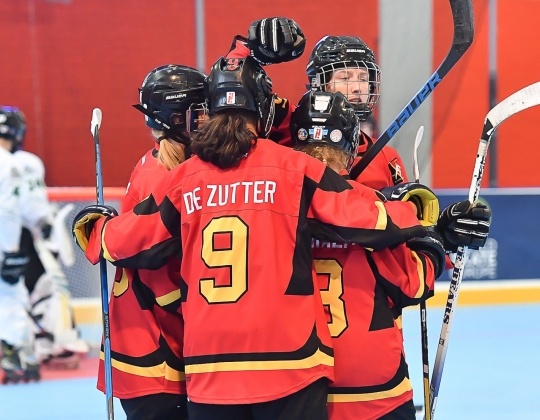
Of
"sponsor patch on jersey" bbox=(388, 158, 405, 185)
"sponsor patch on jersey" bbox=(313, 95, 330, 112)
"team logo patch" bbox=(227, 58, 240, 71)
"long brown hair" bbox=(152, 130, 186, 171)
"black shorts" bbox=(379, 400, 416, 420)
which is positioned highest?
"team logo patch" bbox=(227, 58, 240, 71)

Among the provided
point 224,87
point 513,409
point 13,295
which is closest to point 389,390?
point 224,87

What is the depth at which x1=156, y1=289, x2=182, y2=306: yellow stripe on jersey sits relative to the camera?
1.90m

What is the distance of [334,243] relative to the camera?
176 cm

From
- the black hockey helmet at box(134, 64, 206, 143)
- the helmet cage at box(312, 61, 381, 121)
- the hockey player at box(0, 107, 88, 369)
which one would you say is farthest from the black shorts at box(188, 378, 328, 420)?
the hockey player at box(0, 107, 88, 369)

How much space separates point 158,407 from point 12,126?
2.75m

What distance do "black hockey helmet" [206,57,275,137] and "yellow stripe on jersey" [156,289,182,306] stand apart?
1.42 ft

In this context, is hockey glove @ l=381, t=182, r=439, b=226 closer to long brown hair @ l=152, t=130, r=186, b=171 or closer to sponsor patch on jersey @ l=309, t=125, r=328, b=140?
sponsor patch on jersey @ l=309, t=125, r=328, b=140

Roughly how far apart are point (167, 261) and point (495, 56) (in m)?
5.52

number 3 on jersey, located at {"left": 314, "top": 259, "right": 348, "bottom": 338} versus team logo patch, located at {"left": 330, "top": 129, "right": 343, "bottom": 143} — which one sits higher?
team logo patch, located at {"left": 330, "top": 129, "right": 343, "bottom": 143}

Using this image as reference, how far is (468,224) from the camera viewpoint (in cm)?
192

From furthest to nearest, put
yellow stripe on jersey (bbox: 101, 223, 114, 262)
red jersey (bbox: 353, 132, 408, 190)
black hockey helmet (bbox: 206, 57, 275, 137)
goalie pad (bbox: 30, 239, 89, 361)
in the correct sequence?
goalie pad (bbox: 30, 239, 89, 361), red jersey (bbox: 353, 132, 408, 190), yellow stripe on jersey (bbox: 101, 223, 114, 262), black hockey helmet (bbox: 206, 57, 275, 137)

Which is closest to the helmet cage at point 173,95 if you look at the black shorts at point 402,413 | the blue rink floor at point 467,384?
the black shorts at point 402,413

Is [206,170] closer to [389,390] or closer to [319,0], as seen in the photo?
[389,390]

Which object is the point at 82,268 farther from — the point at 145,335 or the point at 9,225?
the point at 145,335
